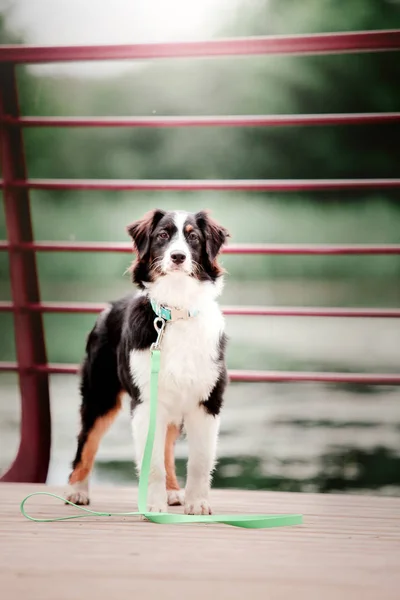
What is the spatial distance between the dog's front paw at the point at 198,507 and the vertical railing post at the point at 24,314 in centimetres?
87

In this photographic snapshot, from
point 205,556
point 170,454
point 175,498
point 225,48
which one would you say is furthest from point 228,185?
point 205,556

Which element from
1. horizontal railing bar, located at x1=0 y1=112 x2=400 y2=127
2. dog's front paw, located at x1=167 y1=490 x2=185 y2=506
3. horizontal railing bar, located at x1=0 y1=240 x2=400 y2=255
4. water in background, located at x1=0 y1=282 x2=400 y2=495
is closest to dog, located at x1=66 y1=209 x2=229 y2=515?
dog's front paw, located at x1=167 y1=490 x2=185 y2=506

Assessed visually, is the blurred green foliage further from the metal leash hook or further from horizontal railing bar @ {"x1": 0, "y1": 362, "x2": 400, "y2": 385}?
Answer: the metal leash hook

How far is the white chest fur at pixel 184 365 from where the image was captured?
226 cm

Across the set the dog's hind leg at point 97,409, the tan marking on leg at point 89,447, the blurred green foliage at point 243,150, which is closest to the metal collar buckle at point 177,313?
the dog's hind leg at point 97,409

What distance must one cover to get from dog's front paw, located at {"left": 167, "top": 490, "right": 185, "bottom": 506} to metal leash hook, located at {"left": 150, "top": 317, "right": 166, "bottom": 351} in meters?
0.55

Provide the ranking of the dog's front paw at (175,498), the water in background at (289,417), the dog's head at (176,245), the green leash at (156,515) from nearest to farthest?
the green leash at (156,515)
the dog's head at (176,245)
the dog's front paw at (175,498)
the water in background at (289,417)

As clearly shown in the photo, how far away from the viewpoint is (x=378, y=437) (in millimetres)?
3982

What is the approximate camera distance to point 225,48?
8.95 feet

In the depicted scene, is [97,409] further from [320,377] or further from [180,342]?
[320,377]

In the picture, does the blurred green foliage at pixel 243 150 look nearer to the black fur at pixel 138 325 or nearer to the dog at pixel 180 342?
the black fur at pixel 138 325

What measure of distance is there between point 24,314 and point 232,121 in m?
1.05

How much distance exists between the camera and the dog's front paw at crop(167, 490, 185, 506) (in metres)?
2.50

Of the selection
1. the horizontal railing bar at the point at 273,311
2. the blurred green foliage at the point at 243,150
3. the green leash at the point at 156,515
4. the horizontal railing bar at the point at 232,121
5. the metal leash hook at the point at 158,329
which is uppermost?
the blurred green foliage at the point at 243,150
